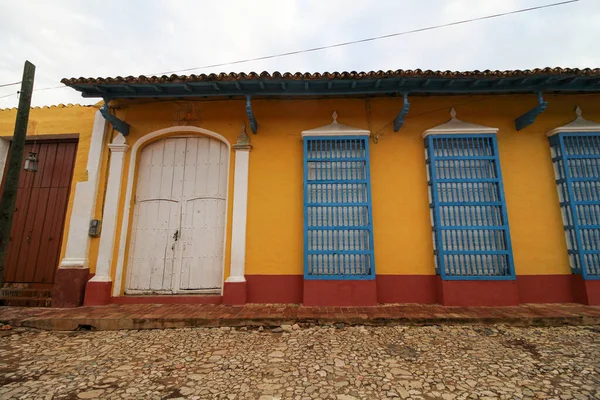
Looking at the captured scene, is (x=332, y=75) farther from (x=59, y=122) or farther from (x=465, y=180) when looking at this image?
(x=59, y=122)

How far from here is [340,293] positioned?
4.28m

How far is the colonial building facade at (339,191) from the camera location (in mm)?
4348

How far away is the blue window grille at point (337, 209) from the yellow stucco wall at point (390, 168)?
0.63 ft

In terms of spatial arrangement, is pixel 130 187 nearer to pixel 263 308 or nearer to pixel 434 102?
pixel 263 308

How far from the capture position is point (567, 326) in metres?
3.58

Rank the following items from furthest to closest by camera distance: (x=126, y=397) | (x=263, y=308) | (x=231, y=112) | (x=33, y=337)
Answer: (x=231, y=112)
(x=263, y=308)
(x=33, y=337)
(x=126, y=397)

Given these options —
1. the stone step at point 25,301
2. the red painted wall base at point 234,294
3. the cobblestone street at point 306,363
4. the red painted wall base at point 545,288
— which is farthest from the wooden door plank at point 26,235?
the red painted wall base at point 545,288

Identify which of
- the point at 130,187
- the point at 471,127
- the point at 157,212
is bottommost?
the point at 157,212

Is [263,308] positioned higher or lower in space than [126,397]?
higher

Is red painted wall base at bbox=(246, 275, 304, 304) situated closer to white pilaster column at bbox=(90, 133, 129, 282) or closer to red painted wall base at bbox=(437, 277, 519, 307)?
red painted wall base at bbox=(437, 277, 519, 307)

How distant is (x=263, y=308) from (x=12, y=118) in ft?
20.4

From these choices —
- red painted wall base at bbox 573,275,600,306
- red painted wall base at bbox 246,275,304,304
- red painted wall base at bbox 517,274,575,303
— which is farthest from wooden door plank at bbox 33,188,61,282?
red painted wall base at bbox 573,275,600,306

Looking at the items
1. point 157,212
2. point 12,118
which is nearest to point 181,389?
point 157,212

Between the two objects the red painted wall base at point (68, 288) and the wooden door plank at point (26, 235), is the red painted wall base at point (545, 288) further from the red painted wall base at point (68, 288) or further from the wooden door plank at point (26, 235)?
the wooden door plank at point (26, 235)
